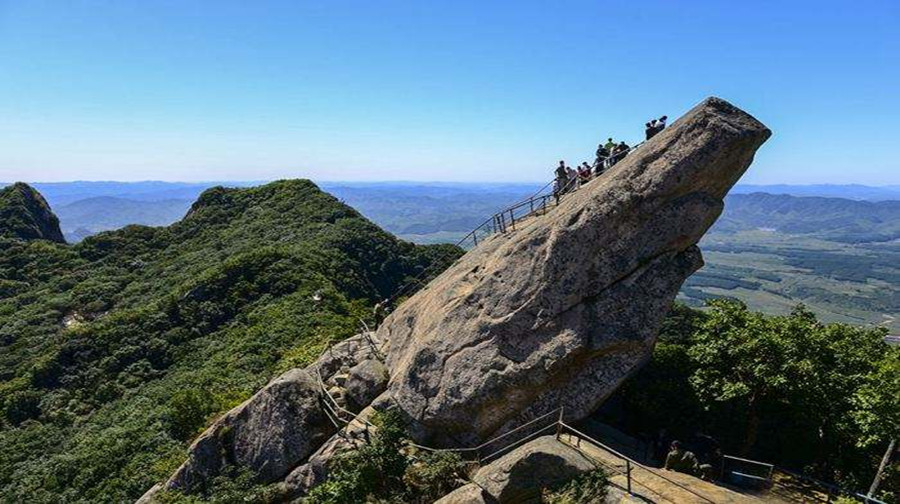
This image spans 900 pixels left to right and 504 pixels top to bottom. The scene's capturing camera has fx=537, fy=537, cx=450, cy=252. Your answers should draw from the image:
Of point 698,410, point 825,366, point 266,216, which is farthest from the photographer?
point 266,216

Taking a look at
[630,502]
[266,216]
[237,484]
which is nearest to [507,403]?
[630,502]

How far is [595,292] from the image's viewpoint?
19.1 meters

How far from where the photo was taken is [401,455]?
61.0 feet

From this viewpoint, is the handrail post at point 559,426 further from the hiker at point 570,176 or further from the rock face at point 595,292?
the hiker at point 570,176

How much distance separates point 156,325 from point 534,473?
166 ft

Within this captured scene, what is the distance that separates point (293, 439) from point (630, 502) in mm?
13596

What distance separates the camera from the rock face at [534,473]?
1578 cm

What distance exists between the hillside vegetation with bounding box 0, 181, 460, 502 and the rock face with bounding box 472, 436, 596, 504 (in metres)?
21.2

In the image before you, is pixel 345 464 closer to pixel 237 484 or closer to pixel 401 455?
pixel 401 455

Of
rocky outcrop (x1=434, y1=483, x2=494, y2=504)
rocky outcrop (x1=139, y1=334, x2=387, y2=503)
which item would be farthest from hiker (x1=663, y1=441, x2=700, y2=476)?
rocky outcrop (x1=139, y1=334, x2=387, y2=503)

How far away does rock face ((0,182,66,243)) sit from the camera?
96.0m

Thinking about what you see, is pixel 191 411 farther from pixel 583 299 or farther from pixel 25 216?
pixel 25 216

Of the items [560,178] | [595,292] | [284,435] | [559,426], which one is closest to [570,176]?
[560,178]

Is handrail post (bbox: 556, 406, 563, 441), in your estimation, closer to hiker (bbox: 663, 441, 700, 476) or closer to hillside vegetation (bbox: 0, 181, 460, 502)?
hiker (bbox: 663, 441, 700, 476)
